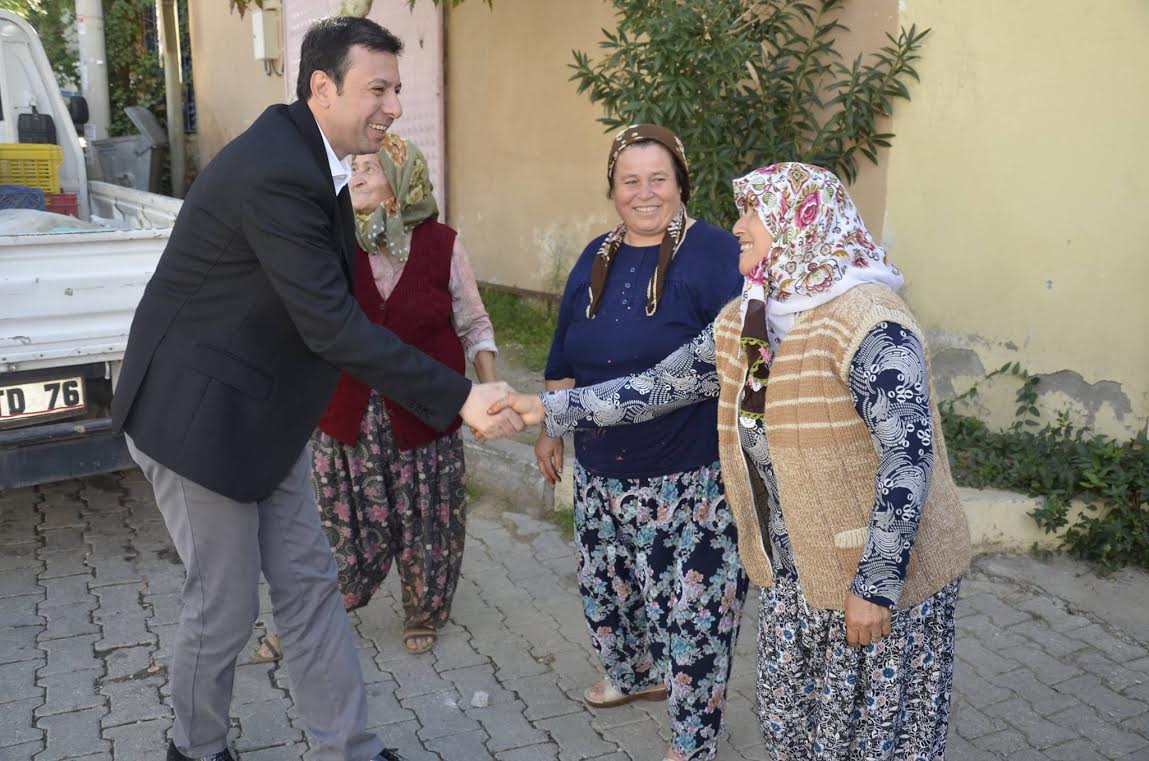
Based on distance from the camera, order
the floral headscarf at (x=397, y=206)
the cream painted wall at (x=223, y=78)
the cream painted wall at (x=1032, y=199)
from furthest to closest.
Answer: the cream painted wall at (x=223, y=78), the cream painted wall at (x=1032, y=199), the floral headscarf at (x=397, y=206)

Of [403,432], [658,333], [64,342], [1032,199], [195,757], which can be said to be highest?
[1032,199]

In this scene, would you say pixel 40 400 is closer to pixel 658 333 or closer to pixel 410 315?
pixel 410 315

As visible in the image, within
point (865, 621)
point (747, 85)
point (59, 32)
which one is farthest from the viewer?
point (59, 32)

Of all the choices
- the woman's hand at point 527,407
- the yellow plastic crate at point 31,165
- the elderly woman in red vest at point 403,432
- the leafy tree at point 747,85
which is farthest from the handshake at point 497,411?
the yellow plastic crate at point 31,165

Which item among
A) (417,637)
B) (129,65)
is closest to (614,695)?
(417,637)

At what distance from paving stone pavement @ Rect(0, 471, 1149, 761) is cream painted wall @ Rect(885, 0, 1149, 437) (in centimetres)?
96

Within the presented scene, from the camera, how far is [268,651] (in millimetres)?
3844

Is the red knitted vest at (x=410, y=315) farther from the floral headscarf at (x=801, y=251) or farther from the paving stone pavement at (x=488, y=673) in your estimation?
the floral headscarf at (x=801, y=251)

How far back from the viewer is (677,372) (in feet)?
9.61

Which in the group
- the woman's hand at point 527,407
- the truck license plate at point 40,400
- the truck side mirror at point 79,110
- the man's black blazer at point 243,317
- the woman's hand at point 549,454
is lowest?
the truck license plate at point 40,400

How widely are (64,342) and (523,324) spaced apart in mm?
3718

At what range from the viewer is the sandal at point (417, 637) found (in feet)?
12.8

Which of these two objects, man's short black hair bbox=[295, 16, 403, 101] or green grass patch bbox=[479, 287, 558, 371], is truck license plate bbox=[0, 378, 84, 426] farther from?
green grass patch bbox=[479, 287, 558, 371]

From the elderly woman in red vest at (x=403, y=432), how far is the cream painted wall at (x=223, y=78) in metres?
8.91
